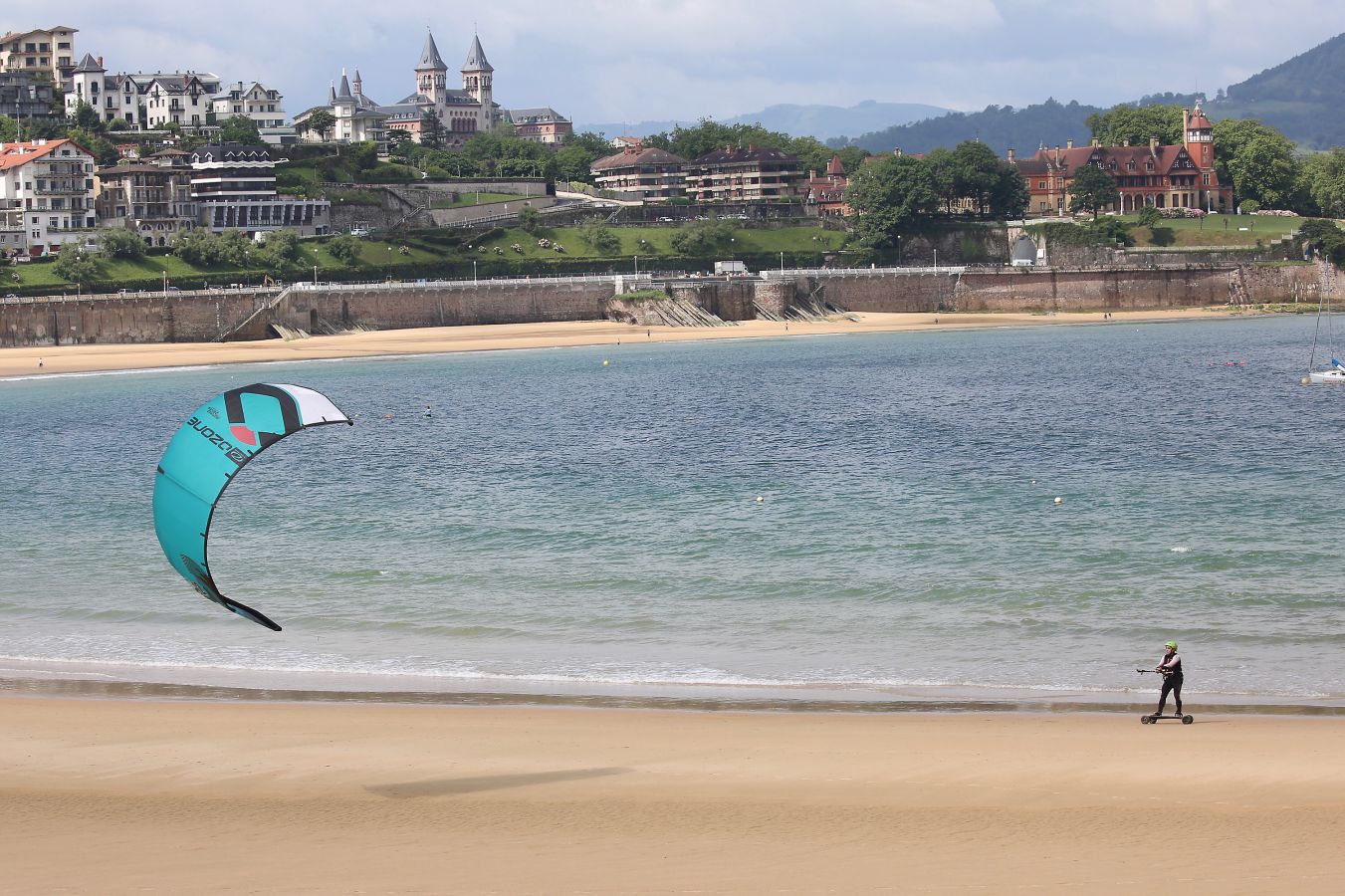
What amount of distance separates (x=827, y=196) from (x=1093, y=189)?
93.9 feet

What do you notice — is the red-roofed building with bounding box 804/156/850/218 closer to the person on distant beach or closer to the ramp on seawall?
the ramp on seawall

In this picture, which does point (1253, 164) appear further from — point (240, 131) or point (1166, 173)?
point (240, 131)

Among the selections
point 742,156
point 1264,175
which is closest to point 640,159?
point 742,156

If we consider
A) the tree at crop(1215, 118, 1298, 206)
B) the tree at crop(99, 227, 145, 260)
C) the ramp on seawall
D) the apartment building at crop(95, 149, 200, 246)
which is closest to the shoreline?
the ramp on seawall

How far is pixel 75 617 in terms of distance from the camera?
81.7ft

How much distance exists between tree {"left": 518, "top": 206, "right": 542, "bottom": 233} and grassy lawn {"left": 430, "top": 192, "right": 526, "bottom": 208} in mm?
8752

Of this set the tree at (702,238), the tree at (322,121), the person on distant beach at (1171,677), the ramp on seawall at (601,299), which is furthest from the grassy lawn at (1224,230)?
the person on distant beach at (1171,677)

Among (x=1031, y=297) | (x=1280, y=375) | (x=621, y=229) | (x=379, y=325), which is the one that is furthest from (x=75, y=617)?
(x=621, y=229)

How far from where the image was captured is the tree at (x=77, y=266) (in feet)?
327

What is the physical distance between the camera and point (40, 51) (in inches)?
6270

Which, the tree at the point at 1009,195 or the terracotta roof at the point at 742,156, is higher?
the terracotta roof at the point at 742,156

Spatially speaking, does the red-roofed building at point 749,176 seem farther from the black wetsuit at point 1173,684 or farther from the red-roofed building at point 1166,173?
the black wetsuit at point 1173,684

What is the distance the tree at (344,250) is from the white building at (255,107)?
43310 millimetres

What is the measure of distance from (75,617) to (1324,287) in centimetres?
11009
